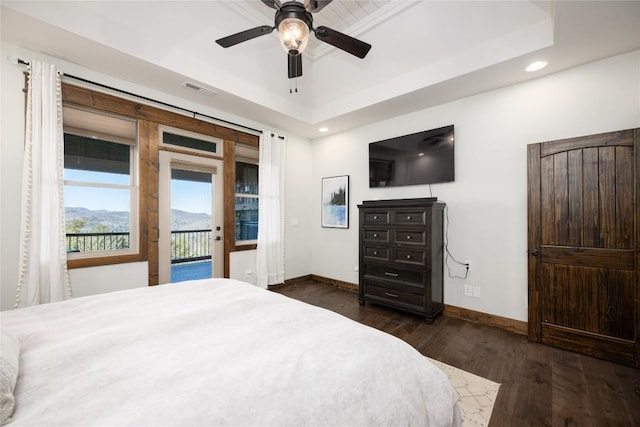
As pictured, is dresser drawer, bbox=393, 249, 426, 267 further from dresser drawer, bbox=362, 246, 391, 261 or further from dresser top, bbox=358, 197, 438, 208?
dresser top, bbox=358, 197, 438, 208

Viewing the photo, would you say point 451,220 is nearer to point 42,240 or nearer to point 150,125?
point 150,125

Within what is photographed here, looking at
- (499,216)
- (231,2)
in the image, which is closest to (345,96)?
(231,2)

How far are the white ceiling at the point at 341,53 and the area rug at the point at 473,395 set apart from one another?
9.21ft

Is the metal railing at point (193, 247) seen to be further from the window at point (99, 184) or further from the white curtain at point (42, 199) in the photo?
the white curtain at point (42, 199)

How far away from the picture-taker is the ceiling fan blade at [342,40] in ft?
6.51

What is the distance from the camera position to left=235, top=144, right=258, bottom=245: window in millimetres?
4043

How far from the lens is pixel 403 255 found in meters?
3.22

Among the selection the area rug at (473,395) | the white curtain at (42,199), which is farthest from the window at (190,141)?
the area rug at (473,395)

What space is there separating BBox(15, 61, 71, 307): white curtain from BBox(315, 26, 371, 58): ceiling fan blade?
2.54 m

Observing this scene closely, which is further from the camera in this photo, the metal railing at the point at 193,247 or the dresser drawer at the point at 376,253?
the metal railing at the point at 193,247

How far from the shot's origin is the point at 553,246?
2500 mm

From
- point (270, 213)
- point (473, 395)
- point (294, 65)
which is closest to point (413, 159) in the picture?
point (294, 65)

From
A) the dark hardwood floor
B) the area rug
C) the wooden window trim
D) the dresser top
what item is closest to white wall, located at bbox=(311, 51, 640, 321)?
the dresser top

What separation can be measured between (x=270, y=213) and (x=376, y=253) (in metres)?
1.79
